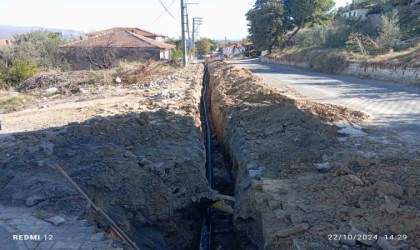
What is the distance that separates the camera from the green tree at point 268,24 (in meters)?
44.6

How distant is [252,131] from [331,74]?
16297 mm

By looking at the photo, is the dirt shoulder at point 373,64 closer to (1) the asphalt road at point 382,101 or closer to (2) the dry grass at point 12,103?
(1) the asphalt road at point 382,101

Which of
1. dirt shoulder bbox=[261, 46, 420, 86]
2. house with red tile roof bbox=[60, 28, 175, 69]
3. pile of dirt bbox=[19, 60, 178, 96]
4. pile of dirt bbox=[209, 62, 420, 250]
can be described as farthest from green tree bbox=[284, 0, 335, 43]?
pile of dirt bbox=[209, 62, 420, 250]

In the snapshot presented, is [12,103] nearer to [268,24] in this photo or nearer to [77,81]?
[77,81]

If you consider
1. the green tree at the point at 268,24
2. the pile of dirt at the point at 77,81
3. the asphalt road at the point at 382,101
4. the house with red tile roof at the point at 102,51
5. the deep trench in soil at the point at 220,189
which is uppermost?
the green tree at the point at 268,24

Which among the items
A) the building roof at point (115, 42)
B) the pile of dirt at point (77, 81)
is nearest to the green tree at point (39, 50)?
the building roof at point (115, 42)

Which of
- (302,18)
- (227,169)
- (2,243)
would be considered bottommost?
(227,169)

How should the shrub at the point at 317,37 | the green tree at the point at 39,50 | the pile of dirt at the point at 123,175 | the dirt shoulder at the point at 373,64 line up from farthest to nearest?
the shrub at the point at 317,37
the green tree at the point at 39,50
the dirt shoulder at the point at 373,64
the pile of dirt at the point at 123,175

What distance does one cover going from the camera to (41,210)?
4555mm

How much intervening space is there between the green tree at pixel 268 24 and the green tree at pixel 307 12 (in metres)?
1.13

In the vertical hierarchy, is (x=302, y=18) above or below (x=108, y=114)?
above

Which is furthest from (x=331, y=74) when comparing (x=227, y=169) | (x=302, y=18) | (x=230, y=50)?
(x=230, y=50)

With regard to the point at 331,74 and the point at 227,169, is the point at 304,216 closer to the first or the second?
the point at 227,169

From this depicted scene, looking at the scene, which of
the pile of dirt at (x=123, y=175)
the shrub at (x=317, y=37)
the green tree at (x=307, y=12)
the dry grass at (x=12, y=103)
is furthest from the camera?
the green tree at (x=307, y=12)
